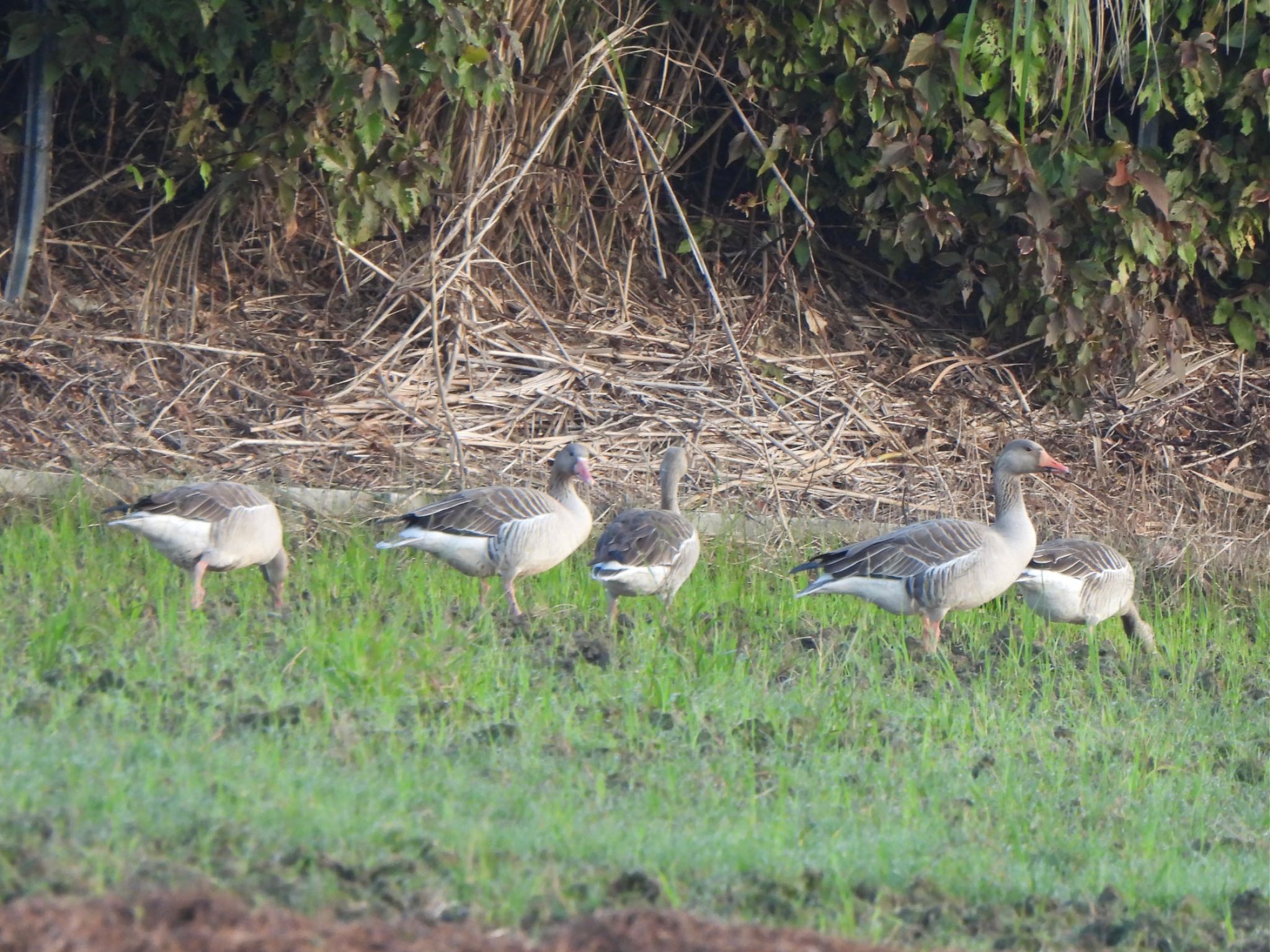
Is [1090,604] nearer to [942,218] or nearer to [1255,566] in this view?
[1255,566]

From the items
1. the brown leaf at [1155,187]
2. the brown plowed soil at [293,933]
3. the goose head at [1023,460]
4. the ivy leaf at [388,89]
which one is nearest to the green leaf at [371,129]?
the ivy leaf at [388,89]

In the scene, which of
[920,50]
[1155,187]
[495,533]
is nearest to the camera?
[495,533]

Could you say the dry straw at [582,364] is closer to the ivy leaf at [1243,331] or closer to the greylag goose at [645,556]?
the ivy leaf at [1243,331]

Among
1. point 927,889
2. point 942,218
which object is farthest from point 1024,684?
point 942,218

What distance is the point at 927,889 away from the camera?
4.71 metres

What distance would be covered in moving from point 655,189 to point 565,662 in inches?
277

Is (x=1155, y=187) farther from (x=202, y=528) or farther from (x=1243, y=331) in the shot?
(x=202, y=528)

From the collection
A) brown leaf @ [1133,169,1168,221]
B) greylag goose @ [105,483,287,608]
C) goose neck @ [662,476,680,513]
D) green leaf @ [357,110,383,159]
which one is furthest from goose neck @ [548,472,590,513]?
brown leaf @ [1133,169,1168,221]

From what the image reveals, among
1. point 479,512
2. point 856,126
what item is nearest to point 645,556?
point 479,512

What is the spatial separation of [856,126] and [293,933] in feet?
34.0

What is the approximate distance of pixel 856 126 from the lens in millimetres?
12711

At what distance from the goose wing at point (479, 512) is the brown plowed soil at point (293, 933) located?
512cm

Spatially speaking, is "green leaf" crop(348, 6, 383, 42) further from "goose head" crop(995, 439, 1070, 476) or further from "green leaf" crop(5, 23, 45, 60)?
"goose head" crop(995, 439, 1070, 476)

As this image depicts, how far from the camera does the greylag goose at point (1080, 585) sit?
941 centimetres
